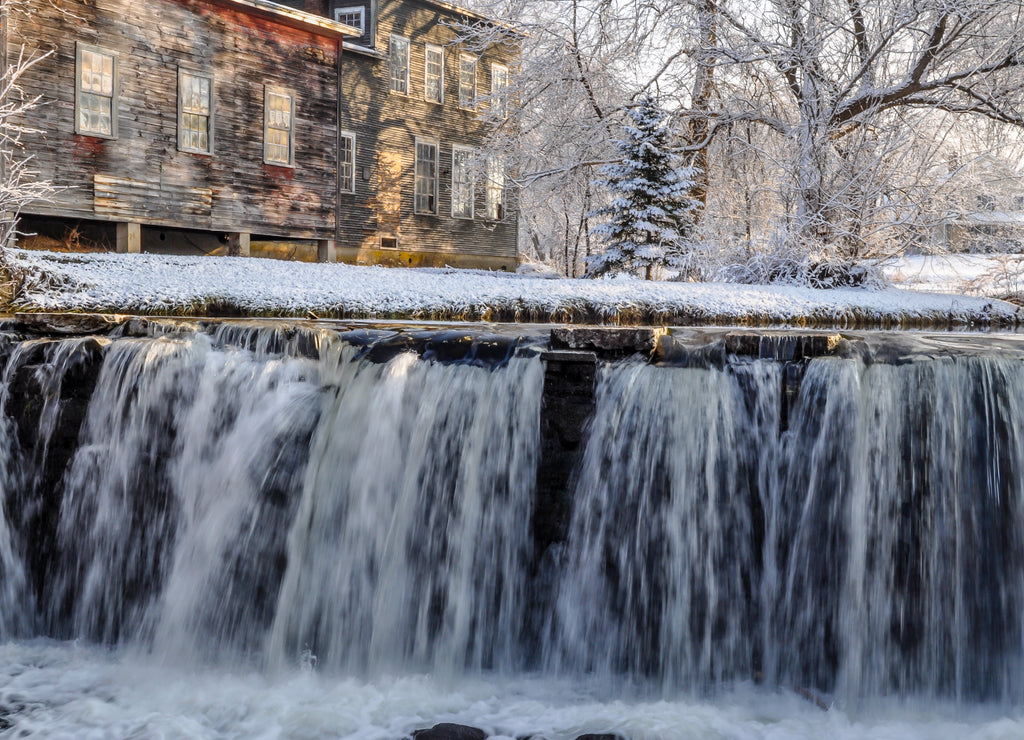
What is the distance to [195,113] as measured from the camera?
1628 cm

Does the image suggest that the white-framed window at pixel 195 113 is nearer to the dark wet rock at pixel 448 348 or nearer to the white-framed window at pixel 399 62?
the white-framed window at pixel 399 62

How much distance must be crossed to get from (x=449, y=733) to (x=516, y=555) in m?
1.26

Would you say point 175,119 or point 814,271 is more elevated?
point 175,119

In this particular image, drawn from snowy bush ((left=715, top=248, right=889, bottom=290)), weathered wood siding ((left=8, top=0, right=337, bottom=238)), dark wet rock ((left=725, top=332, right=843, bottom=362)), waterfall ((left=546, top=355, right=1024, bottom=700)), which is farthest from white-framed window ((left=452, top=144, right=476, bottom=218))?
waterfall ((left=546, top=355, right=1024, bottom=700))

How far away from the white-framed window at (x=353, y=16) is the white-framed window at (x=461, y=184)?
13.1ft

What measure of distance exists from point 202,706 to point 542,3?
57.4ft

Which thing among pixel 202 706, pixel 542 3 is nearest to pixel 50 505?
pixel 202 706

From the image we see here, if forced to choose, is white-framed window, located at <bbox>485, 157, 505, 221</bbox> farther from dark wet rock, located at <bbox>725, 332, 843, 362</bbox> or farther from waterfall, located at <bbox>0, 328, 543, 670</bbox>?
dark wet rock, located at <bbox>725, 332, 843, 362</bbox>

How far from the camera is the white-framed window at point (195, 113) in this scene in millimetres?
16031

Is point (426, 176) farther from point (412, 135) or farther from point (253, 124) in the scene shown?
point (253, 124)

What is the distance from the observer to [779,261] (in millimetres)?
14570

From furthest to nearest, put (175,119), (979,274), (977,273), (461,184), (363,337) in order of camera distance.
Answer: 1. (461,184)
2. (175,119)
3. (977,273)
4. (979,274)
5. (363,337)

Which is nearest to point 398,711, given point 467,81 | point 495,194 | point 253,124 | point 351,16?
point 253,124

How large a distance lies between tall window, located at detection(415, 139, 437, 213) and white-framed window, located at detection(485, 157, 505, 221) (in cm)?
185
